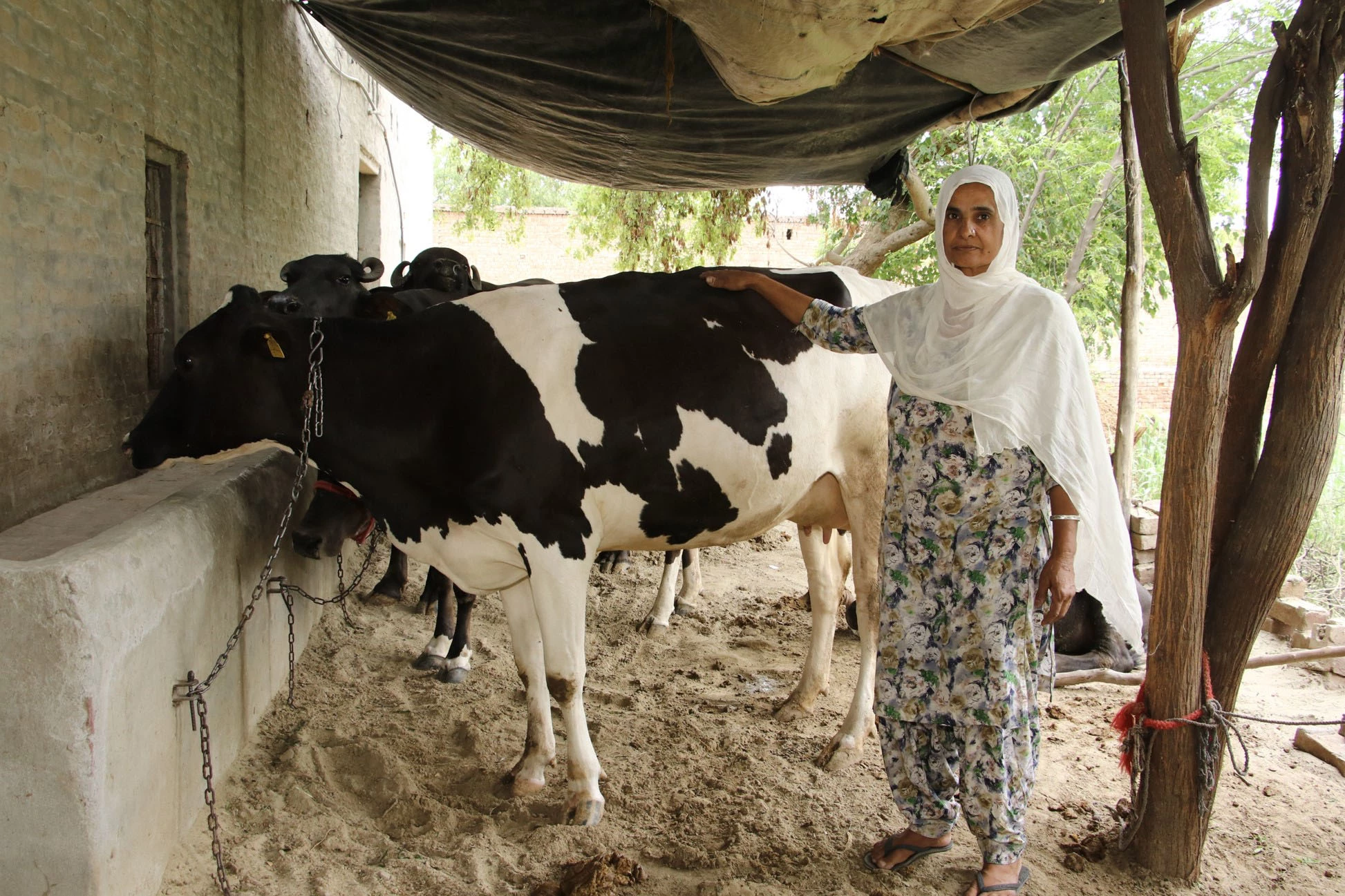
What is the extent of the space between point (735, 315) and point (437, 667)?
7.88ft

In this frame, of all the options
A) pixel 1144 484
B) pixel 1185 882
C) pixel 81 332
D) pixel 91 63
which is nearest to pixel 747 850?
pixel 1185 882

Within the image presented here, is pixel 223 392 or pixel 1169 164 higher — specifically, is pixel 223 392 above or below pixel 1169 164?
below

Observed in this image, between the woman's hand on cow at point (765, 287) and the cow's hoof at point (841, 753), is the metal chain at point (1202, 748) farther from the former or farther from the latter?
the woman's hand on cow at point (765, 287)

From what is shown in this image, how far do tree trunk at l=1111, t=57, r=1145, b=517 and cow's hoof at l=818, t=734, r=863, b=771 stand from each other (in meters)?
2.07

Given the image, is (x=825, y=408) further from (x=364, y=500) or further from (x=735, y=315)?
(x=364, y=500)

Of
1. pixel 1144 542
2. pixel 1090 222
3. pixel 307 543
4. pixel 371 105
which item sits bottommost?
pixel 1144 542

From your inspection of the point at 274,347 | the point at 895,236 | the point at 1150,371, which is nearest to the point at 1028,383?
the point at 274,347

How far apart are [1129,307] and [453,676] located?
4.15m

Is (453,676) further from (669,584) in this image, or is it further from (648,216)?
(648,216)

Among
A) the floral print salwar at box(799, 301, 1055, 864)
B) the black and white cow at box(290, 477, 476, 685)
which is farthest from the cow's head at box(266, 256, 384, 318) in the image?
the floral print salwar at box(799, 301, 1055, 864)

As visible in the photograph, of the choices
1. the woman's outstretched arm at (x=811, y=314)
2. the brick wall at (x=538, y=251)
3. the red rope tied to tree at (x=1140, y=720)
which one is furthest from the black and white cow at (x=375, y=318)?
the brick wall at (x=538, y=251)

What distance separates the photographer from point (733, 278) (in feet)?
11.9

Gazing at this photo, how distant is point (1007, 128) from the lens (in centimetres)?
918

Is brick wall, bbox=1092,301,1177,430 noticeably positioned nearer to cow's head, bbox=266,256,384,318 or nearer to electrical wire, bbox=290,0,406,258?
electrical wire, bbox=290,0,406,258
